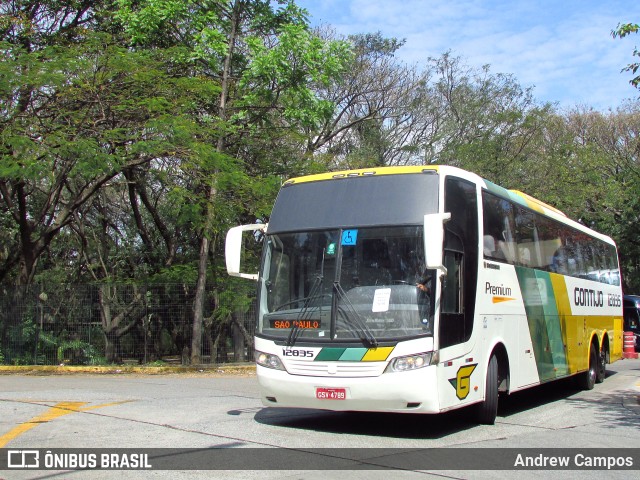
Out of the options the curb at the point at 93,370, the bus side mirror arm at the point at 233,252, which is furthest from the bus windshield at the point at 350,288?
the curb at the point at 93,370

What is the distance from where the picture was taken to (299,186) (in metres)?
9.81

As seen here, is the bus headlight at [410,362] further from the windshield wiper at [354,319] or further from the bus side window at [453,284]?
the bus side window at [453,284]

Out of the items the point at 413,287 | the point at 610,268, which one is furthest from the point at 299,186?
the point at 610,268

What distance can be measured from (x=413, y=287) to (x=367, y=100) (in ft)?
84.1

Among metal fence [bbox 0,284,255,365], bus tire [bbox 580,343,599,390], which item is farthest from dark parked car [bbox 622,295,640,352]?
metal fence [bbox 0,284,255,365]

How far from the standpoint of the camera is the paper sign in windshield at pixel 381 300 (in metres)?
8.43

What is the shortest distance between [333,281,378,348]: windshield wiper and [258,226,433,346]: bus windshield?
12 mm

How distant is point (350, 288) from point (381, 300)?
43 cm

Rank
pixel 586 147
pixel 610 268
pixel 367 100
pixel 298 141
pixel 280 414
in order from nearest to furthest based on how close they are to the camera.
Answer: pixel 280 414, pixel 610 268, pixel 298 141, pixel 367 100, pixel 586 147

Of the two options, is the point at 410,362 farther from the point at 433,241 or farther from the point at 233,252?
the point at 233,252

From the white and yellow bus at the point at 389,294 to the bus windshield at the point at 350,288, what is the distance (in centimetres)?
1

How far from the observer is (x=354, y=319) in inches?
334

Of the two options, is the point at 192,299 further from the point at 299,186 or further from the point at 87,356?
the point at 299,186

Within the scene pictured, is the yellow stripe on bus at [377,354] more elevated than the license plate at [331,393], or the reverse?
the yellow stripe on bus at [377,354]
